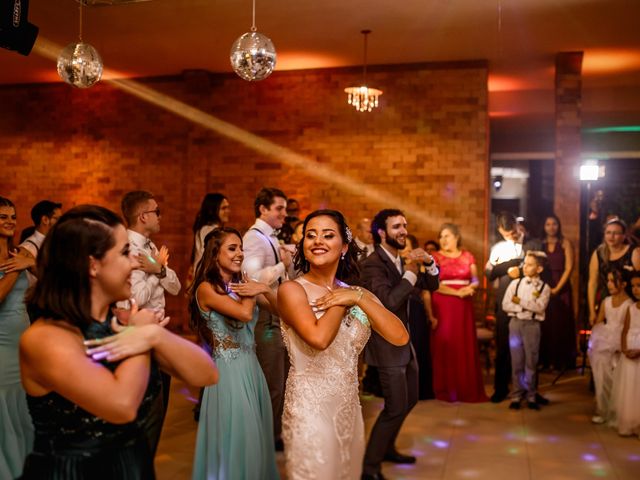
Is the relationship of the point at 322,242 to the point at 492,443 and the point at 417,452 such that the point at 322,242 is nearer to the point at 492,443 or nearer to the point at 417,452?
the point at 417,452

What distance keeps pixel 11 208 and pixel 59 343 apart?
272 centimetres

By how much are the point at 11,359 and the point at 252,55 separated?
218cm

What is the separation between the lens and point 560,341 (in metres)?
7.34

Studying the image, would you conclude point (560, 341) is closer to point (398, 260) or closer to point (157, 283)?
point (398, 260)

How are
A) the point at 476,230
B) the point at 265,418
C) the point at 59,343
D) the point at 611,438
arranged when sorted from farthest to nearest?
the point at 476,230
the point at 611,438
the point at 265,418
the point at 59,343

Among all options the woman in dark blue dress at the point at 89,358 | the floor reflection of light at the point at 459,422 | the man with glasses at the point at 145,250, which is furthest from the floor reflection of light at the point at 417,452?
the woman in dark blue dress at the point at 89,358

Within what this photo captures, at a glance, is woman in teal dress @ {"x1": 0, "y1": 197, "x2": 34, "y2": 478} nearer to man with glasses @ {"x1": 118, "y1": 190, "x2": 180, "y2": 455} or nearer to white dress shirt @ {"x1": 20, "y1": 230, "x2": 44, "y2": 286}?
white dress shirt @ {"x1": 20, "y1": 230, "x2": 44, "y2": 286}

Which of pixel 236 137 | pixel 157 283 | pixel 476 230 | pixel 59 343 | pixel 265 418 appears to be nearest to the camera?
pixel 59 343

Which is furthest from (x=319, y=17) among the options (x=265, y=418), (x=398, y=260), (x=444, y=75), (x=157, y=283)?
(x=265, y=418)

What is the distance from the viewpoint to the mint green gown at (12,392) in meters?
3.73

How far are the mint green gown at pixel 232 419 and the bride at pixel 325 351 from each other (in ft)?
2.46

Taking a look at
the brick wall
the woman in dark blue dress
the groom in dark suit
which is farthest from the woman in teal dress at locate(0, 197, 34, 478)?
the brick wall

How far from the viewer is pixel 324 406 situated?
8.77ft

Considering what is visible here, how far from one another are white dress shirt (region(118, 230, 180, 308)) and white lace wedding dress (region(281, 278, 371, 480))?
1336mm
